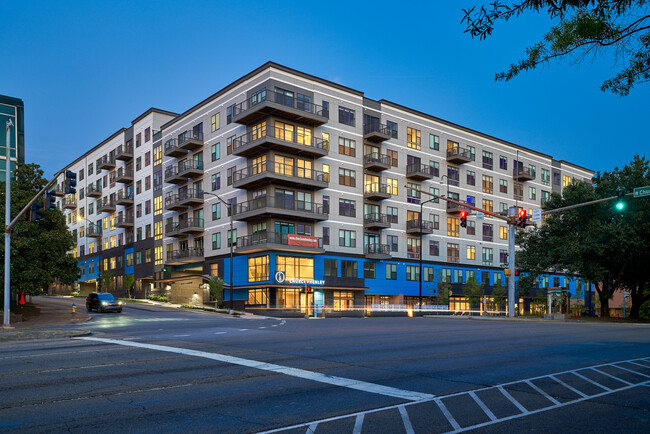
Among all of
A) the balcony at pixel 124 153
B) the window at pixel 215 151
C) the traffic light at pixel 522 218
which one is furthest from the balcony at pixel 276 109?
the balcony at pixel 124 153

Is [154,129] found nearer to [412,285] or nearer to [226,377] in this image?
[412,285]

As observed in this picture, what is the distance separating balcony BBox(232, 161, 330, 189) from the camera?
5272 centimetres

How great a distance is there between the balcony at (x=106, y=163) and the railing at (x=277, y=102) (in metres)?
34.0

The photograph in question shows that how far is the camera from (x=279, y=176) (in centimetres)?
5250

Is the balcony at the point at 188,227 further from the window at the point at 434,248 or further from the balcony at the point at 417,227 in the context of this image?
the window at the point at 434,248

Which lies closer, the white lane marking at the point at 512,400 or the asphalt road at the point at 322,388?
the asphalt road at the point at 322,388

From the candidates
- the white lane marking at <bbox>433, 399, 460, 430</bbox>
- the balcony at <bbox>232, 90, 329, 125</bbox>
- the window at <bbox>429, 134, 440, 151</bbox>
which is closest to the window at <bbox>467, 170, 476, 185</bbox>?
the window at <bbox>429, 134, 440, 151</bbox>

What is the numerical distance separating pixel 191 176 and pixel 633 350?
2191 inches

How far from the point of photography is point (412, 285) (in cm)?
6588

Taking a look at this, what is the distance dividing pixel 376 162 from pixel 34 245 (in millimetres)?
37139

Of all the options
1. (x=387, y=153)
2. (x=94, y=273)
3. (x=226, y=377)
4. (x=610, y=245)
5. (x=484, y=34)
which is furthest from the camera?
(x=94, y=273)

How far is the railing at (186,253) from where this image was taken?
63156mm

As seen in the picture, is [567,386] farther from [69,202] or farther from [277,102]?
[69,202]

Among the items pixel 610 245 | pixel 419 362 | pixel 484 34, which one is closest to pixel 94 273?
pixel 610 245
